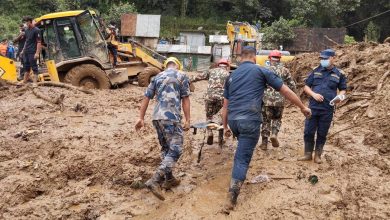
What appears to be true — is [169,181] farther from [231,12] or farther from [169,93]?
[231,12]

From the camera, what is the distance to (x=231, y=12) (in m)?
39.5

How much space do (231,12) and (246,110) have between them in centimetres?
3589

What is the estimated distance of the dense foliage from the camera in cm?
3341

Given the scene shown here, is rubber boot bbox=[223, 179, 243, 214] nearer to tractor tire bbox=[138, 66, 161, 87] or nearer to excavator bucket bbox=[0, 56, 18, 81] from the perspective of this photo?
excavator bucket bbox=[0, 56, 18, 81]

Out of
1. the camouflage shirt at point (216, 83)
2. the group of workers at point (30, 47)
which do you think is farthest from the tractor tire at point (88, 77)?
the camouflage shirt at point (216, 83)

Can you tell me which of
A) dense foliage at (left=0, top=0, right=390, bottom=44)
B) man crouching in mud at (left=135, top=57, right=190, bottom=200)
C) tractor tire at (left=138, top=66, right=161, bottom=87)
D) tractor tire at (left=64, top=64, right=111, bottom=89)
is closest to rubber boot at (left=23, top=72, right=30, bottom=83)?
tractor tire at (left=64, top=64, right=111, bottom=89)

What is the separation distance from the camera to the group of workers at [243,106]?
4824 millimetres

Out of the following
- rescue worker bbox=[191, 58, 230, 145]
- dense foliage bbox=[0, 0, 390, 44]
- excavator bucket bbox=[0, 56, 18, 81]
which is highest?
dense foliage bbox=[0, 0, 390, 44]

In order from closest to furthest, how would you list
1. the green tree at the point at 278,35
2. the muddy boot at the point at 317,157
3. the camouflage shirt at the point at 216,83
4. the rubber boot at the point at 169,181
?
the rubber boot at the point at 169,181 → the muddy boot at the point at 317,157 → the camouflage shirt at the point at 216,83 → the green tree at the point at 278,35

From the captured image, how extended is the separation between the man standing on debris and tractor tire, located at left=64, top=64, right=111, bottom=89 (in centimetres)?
818

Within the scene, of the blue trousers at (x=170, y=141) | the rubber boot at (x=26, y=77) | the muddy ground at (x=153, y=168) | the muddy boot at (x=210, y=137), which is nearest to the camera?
the muddy ground at (x=153, y=168)

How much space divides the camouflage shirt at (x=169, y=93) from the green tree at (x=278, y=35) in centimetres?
2616

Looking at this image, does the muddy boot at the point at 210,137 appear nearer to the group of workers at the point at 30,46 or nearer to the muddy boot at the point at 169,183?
the muddy boot at the point at 169,183

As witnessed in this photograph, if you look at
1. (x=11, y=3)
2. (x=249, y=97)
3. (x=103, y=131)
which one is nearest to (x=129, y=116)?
(x=103, y=131)
